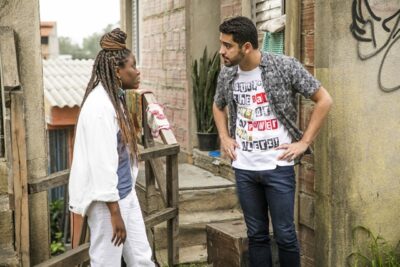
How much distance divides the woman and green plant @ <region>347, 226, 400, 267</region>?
5.69ft

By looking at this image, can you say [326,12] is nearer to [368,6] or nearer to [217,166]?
[368,6]

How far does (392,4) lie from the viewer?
180 inches

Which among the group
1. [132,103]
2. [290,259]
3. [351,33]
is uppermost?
[351,33]

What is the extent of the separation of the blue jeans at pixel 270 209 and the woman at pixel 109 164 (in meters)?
0.81

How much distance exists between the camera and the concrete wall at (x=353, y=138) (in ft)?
14.5

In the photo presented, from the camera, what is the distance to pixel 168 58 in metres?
8.62

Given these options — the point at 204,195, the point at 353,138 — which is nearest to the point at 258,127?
the point at 353,138

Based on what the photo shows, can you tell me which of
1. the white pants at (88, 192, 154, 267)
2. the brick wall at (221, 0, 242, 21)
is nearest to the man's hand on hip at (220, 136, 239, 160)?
the white pants at (88, 192, 154, 267)

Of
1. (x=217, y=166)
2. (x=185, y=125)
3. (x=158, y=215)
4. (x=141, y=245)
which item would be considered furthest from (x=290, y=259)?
(x=185, y=125)

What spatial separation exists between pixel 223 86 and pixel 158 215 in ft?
4.83

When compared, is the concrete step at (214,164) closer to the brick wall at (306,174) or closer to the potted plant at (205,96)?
the potted plant at (205,96)

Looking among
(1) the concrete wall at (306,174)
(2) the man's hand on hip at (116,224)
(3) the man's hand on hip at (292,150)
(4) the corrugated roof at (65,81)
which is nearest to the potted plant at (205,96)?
(1) the concrete wall at (306,174)

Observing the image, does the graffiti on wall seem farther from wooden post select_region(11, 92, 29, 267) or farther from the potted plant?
the potted plant

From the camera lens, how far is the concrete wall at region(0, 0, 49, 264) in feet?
14.8
